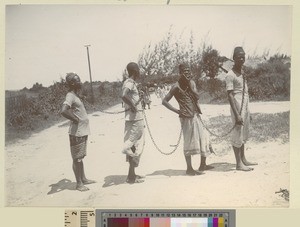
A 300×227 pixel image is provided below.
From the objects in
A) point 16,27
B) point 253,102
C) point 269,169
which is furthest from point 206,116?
point 16,27

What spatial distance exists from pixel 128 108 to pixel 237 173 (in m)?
0.96

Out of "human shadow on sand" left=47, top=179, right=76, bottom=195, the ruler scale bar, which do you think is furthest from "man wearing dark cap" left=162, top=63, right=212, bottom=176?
"human shadow on sand" left=47, top=179, right=76, bottom=195

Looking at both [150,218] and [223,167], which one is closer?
[150,218]

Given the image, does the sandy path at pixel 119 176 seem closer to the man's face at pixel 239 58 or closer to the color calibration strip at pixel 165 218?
the color calibration strip at pixel 165 218

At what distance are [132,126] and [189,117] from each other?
438mm

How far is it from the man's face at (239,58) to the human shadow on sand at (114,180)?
1.21 metres

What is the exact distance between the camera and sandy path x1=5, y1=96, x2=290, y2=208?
3977 mm

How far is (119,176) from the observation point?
13.1 feet

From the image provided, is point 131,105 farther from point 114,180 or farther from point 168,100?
point 114,180

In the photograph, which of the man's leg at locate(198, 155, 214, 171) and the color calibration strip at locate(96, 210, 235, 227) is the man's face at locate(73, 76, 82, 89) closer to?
the color calibration strip at locate(96, 210, 235, 227)

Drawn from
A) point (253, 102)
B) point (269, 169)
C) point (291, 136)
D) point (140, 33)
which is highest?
point (140, 33)

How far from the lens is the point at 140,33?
3934mm

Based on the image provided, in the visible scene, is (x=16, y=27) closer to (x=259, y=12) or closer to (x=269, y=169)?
(x=259, y=12)

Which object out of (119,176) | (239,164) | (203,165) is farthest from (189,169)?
(119,176)
